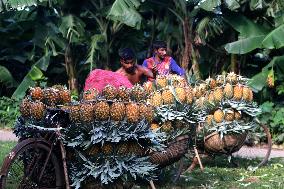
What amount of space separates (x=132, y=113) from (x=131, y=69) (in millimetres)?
1480

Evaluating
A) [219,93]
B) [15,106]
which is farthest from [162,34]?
[219,93]

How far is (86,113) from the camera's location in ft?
16.5

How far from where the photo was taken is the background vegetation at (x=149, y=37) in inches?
469

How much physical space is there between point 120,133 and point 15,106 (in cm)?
979

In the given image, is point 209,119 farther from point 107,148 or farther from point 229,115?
point 107,148

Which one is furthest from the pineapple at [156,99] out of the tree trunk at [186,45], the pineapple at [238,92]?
the tree trunk at [186,45]

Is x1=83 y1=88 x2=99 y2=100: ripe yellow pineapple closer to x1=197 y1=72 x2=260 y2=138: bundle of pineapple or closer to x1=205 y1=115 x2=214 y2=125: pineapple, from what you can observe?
x1=197 y1=72 x2=260 y2=138: bundle of pineapple

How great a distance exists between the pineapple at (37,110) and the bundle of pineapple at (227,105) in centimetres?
320

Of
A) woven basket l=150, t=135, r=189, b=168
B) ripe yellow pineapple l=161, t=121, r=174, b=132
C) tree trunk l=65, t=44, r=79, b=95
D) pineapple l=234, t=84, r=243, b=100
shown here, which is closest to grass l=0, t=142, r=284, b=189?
woven basket l=150, t=135, r=189, b=168

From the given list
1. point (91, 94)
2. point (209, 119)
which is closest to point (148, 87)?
point (91, 94)

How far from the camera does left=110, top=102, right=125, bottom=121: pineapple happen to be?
5047 millimetres

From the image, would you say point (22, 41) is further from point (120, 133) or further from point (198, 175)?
point (120, 133)

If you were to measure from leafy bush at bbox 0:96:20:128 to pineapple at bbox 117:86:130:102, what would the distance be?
8.99 meters

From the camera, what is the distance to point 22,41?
15.5 metres
